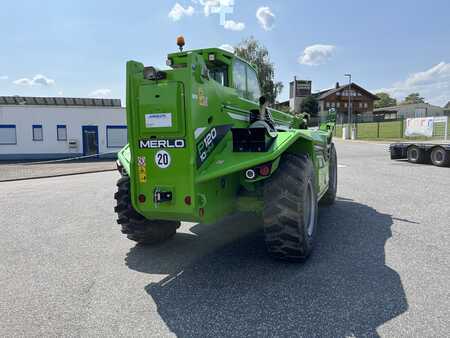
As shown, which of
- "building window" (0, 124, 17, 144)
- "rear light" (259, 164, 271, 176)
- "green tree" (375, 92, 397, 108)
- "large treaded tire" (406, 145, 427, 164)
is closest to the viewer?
"rear light" (259, 164, 271, 176)

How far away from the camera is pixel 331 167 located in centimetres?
745

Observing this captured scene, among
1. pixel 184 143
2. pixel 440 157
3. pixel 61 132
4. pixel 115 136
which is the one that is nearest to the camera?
pixel 184 143

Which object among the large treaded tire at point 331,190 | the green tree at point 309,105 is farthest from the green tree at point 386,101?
the large treaded tire at point 331,190

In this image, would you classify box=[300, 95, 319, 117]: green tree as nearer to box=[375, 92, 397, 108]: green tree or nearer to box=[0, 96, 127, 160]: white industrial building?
box=[0, 96, 127, 160]: white industrial building

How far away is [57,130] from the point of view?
24.3 m

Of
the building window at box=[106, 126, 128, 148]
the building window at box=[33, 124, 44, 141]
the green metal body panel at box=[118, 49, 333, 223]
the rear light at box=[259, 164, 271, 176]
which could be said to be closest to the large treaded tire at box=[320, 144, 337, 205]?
the green metal body panel at box=[118, 49, 333, 223]

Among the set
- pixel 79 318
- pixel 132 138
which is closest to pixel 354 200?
pixel 132 138

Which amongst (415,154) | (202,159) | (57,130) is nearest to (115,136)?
(57,130)

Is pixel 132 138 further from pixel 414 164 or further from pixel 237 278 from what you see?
pixel 414 164

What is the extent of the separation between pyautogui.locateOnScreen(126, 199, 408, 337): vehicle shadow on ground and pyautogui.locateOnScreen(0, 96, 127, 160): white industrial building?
21033 millimetres

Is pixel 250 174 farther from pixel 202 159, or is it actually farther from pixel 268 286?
pixel 268 286

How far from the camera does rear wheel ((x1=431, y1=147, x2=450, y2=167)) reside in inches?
516

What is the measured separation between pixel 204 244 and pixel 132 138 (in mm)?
1977

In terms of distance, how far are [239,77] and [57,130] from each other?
22560 mm
